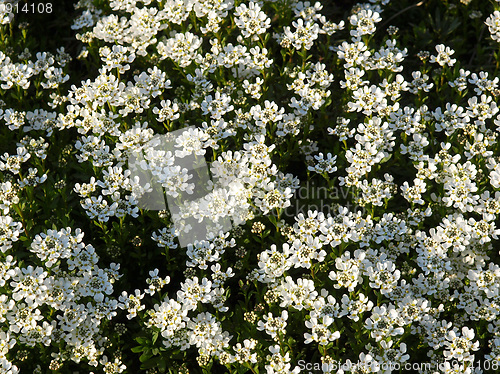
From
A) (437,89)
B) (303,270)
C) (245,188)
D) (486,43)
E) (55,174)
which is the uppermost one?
(486,43)

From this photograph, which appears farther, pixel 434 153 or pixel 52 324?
pixel 434 153

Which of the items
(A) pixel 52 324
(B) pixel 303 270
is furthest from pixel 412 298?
(A) pixel 52 324

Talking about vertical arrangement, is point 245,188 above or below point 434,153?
below

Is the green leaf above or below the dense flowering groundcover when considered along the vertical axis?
below

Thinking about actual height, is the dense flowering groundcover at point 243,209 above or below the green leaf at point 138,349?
above

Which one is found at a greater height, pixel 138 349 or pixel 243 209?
pixel 243 209

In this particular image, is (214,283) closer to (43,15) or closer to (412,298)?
(412,298)

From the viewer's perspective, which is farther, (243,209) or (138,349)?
(243,209)

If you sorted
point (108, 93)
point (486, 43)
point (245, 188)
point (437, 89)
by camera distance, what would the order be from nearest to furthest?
1. point (245, 188)
2. point (108, 93)
3. point (437, 89)
4. point (486, 43)
